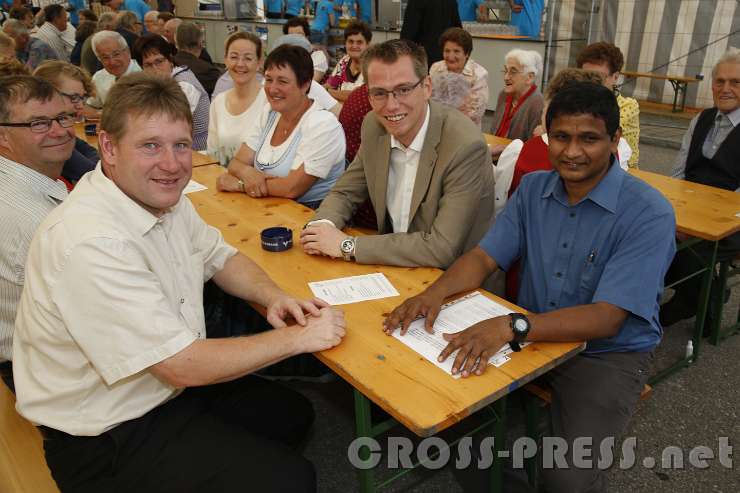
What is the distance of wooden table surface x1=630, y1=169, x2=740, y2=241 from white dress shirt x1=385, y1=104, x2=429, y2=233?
1.20m

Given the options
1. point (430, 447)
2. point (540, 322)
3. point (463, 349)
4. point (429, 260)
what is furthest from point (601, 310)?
point (430, 447)

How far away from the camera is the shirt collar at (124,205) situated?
1446mm

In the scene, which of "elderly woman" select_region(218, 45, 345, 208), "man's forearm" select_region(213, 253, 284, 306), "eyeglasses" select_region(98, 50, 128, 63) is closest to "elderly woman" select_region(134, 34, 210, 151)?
"eyeglasses" select_region(98, 50, 128, 63)

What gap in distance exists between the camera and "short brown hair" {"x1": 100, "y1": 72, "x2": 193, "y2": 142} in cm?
146

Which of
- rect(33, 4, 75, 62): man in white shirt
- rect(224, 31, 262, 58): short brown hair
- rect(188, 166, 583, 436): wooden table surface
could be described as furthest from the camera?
rect(33, 4, 75, 62): man in white shirt

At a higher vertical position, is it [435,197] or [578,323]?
[435,197]

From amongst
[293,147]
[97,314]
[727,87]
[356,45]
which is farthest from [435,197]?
[356,45]

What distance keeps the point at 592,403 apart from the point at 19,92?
229 centimetres

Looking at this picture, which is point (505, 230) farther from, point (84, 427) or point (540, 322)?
point (84, 427)

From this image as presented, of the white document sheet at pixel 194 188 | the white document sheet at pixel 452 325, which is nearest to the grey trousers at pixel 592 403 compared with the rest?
the white document sheet at pixel 452 325

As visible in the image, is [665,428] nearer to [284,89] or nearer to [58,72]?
[284,89]

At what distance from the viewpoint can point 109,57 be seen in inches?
209

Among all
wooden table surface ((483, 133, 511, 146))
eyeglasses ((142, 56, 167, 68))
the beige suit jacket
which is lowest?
wooden table surface ((483, 133, 511, 146))

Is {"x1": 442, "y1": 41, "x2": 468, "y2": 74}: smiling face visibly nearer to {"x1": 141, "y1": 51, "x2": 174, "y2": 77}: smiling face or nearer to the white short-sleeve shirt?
{"x1": 141, "y1": 51, "x2": 174, "y2": 77}: smiling face
